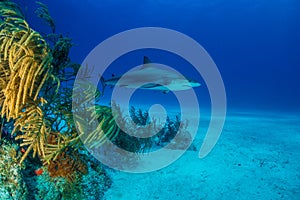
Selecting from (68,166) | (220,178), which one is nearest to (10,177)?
(68,166)

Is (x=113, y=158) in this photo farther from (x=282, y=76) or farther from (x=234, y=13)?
(x=282, y=76)

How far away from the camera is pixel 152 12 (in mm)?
114312

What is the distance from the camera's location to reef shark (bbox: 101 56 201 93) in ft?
20.0

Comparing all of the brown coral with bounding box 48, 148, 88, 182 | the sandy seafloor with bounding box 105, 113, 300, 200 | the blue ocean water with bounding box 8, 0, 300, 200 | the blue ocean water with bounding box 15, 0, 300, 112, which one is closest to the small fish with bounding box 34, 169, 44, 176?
the brown coral with bounding box 48, 148, 88, 182

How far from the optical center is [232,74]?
180 metres

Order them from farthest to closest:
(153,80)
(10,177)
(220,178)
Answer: (153,80)
(220,178)
(10,177)

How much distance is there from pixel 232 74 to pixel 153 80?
7437 inches

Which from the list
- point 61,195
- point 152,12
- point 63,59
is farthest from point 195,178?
point 152,12

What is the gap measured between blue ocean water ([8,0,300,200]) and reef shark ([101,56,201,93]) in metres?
2.16

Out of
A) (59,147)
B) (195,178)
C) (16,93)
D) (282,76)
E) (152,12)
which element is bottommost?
(195,178)

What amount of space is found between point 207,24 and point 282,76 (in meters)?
87.1

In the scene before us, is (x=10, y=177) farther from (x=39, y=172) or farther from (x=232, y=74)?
(x=232, y=74)

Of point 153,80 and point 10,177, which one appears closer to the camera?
point 10,177

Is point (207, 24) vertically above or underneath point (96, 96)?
above
